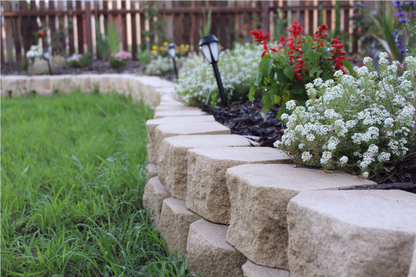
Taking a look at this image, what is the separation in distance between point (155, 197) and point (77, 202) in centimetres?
56

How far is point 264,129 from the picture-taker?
207 centimetres

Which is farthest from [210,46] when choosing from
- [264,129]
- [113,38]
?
[113,38]

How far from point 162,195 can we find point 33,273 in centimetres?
65

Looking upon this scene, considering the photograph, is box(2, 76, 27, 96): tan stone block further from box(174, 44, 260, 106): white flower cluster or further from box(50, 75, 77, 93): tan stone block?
box(174, 44, 260, 106): white flower cluster

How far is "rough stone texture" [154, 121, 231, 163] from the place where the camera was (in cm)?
191

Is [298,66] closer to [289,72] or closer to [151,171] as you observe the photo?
[289,72]

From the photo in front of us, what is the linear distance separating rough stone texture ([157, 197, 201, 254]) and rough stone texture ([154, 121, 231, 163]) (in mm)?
362

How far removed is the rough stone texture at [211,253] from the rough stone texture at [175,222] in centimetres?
9

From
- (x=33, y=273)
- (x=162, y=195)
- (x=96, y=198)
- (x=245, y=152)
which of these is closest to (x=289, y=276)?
(x=245, y=152)

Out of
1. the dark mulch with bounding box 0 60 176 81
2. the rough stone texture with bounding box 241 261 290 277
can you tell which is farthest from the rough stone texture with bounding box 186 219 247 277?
the dark mulch with bounding box 0 60 176 81

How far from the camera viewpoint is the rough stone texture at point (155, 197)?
1.83 m

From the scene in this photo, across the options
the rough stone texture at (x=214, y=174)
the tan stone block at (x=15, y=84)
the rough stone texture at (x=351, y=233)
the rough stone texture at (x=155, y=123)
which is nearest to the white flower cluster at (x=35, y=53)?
the tan stone block at (x=15, y=84)

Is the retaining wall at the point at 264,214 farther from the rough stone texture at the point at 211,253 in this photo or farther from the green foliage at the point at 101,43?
the green foliage at the point at 101,43

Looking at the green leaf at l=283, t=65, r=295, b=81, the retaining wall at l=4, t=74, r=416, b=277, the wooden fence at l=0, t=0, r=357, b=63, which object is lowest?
the retaining wall at l=4, t=74, r=416, b=277
